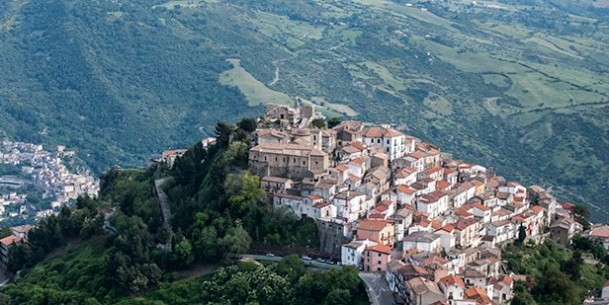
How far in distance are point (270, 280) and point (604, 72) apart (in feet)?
464

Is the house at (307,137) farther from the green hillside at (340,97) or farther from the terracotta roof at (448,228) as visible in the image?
the green hillside at (340,97)

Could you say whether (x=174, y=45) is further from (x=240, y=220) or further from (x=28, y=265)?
(x=240, y=220)

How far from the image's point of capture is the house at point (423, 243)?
206 feet

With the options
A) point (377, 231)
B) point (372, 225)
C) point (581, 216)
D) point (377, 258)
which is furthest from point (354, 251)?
point (581, 216)

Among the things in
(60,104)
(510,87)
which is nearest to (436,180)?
(510,87)

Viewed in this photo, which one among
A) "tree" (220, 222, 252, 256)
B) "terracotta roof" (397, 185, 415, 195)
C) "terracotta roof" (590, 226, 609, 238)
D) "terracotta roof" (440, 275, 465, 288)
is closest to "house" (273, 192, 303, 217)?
"tree" (220, 222, 252, 256)

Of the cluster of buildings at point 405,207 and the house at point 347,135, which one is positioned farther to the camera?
the house at point 347,135

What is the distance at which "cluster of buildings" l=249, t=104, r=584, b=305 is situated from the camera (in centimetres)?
6006

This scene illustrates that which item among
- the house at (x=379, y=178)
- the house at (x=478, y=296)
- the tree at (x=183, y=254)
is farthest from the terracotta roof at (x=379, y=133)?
the house at (x=478, y=296)

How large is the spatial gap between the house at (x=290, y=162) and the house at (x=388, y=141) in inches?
282

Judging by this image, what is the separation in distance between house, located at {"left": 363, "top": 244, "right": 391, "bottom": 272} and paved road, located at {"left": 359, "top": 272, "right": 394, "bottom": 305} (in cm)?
49

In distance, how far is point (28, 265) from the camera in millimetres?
82062

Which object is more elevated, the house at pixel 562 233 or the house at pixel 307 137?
the house at pixel 307 137

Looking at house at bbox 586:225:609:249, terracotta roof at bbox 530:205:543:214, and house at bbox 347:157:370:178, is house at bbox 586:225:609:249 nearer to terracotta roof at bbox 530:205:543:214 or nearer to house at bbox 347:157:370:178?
terracotta roof at bbox 530:205:543:214
